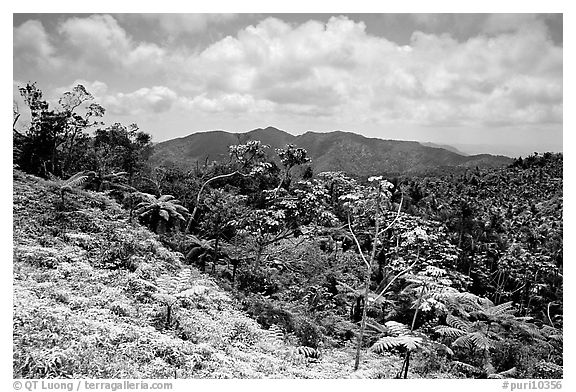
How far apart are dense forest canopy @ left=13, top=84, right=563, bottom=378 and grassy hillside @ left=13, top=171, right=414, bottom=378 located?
38 centimetres

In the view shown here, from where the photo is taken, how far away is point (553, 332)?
28.2 ft

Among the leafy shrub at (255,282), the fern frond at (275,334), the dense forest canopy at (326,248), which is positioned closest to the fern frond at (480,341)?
the dense forest canopy at (326,248)

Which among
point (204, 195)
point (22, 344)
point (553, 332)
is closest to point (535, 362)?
point (553, 332)

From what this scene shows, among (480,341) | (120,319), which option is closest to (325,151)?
(480,341)

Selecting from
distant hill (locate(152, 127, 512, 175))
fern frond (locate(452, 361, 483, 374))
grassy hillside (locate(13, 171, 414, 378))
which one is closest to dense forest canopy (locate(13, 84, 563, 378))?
fern frond (locate(452, 361, 483, 374))

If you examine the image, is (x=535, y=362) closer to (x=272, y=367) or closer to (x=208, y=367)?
(x=272, y=367)

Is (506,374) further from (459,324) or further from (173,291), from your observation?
(173,291)

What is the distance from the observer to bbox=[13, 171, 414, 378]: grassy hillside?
429cm

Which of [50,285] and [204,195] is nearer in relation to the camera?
[50,285]

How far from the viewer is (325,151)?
61.0ft

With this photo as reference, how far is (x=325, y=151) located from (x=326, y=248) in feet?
16.7

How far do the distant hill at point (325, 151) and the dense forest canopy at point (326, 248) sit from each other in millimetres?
617

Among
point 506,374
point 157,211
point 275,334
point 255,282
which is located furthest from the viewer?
point 157,211
